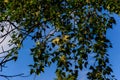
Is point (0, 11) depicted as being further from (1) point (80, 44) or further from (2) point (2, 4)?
(1) point (80, 44)

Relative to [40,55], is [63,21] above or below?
above

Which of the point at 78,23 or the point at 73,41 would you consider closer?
the point at 73,41

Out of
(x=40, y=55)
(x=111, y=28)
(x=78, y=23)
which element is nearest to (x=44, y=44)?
(x=40, y=55)

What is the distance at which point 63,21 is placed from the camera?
12148 mm

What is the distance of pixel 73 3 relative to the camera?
1195cm

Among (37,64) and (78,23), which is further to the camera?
(78,23)

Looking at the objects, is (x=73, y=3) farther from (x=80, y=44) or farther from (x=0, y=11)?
(x=0, y=11)

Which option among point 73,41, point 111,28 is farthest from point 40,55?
point 111,28

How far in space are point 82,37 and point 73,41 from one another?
467mm

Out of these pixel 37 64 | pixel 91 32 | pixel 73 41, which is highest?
pixel 91 32

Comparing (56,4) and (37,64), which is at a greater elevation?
(56,4)

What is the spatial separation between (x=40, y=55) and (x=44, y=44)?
628 millimetres

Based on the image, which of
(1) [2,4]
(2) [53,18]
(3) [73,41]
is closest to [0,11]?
(1) [2,4]

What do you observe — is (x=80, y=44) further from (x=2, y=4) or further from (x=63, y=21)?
(x=2, y=4)
